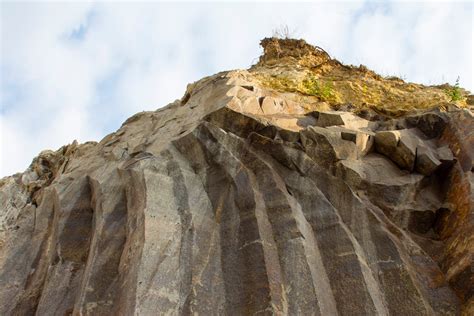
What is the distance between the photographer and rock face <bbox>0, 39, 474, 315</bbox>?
29.2ft

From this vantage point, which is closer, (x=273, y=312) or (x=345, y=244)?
(x=273, y=312)

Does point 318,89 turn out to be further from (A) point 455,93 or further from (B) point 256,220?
(B) point 256,220

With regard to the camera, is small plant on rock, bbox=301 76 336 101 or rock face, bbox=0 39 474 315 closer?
rock face, bbox=0 39 474 315

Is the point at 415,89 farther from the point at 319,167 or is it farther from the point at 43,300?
the point at 43,300

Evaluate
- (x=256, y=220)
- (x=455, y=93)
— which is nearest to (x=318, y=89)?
(x=455, y=93)

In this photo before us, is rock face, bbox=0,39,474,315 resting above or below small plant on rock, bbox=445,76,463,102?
below

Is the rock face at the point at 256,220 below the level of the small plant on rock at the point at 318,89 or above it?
below

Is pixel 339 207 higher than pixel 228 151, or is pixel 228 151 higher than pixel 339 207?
pixel 228 151

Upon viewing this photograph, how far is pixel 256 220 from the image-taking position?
32.3 feet

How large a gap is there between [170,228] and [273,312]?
2517 mm

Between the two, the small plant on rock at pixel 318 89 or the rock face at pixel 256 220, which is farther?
the small plant on rock at pixel 318 89

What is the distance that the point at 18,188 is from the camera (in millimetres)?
16406

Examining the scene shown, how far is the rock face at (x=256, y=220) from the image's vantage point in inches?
350

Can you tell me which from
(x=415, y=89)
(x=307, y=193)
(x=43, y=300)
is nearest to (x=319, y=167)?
(x=307, y=193)
